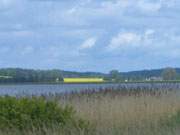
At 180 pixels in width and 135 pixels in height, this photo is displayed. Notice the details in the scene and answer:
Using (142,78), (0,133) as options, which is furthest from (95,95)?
(142,78)

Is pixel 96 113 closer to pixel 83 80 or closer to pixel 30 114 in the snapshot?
pixel 30 114

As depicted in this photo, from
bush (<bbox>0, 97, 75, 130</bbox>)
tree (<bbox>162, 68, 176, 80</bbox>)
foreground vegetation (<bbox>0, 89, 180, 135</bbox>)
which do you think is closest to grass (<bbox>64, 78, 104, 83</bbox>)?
tree (<bbox>162, 68, 176, 80</bbox>)

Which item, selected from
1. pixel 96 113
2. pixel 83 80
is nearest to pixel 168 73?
pixel 83 80

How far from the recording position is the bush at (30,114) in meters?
14.4

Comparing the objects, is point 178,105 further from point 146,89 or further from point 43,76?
point 43,76

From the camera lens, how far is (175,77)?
Result: 42.7 metres

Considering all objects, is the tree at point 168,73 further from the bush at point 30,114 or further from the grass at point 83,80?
the bush at point 30,114

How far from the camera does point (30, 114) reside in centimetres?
1471

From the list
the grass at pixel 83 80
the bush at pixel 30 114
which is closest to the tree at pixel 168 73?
the grass at pixel 83 80

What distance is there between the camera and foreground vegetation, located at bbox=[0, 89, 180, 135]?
13773 mm

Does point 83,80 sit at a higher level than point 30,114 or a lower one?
higher

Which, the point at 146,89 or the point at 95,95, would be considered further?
the point at 146,89

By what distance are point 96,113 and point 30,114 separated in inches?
153

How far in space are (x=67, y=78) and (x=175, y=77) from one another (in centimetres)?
716
